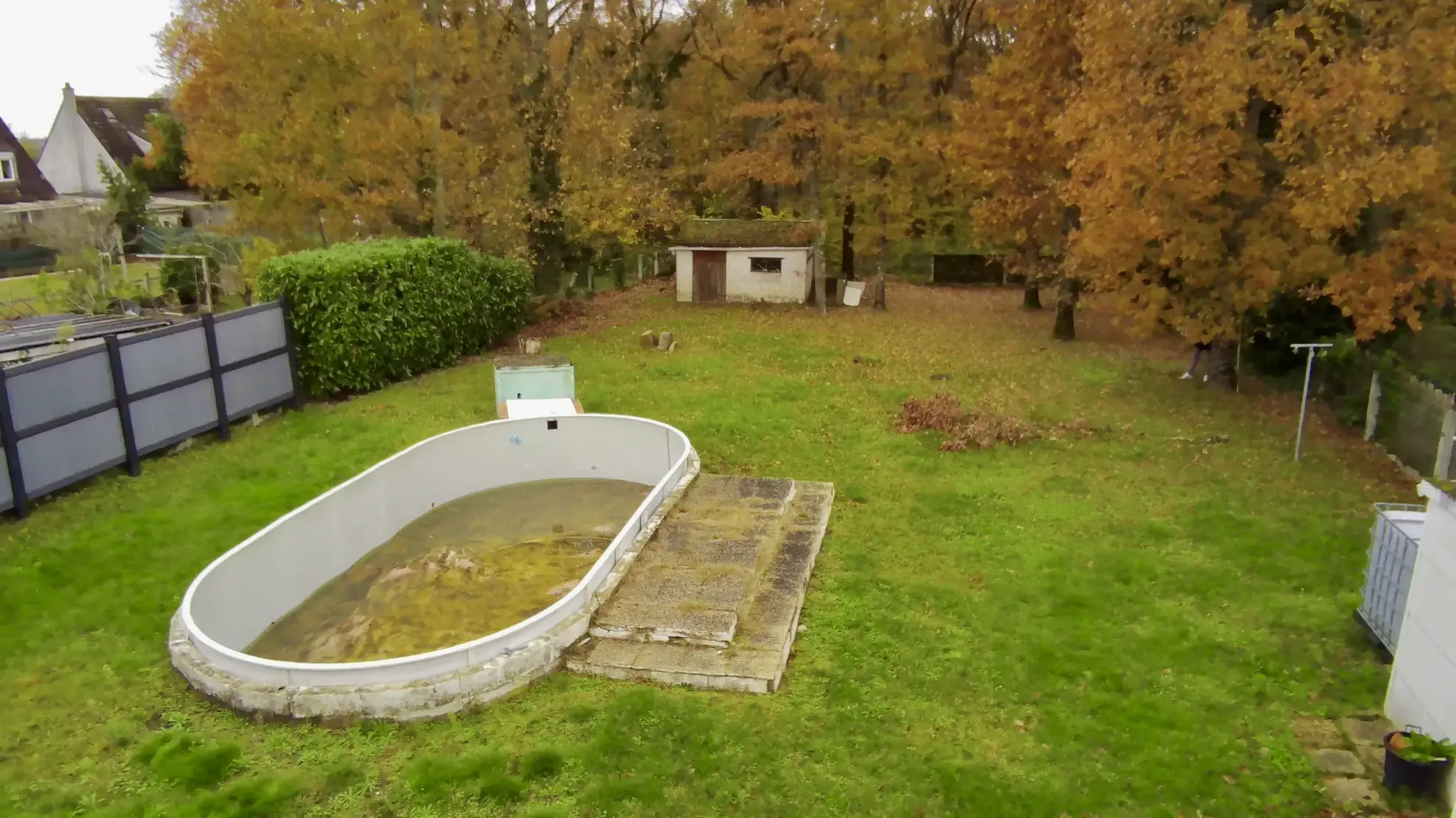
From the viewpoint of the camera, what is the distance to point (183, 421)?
1324cm

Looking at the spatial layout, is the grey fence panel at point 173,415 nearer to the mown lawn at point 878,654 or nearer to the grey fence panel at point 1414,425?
the mown lawn at point 878,654

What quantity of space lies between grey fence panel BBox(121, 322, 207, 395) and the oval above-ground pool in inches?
150

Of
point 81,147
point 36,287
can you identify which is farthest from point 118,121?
point 36,287

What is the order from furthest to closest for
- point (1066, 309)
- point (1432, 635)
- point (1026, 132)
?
point (1066, 309)
point (1026, 132)
point (1432, 635)

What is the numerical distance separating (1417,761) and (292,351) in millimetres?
15474

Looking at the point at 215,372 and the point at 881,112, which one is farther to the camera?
the point at 881,112

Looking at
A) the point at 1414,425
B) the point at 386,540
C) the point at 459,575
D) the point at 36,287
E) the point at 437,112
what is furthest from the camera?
the point at 36,287

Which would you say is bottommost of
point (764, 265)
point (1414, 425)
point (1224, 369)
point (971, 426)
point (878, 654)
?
point (878, 654)

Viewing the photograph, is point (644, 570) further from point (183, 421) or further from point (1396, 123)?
point (1396, 123)

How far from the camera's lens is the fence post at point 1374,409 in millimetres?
13859

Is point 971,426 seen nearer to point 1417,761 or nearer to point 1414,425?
point 1414,425

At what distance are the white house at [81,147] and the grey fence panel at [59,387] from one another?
3968cm

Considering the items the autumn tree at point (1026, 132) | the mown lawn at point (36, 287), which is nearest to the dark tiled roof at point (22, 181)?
the mown lawn at point (36, 287)

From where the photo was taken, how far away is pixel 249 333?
14.4m
